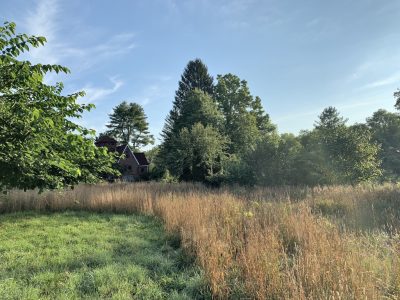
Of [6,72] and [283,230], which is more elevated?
[6,72]

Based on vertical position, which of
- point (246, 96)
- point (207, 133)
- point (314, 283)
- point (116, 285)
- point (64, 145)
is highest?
point (246, 96)

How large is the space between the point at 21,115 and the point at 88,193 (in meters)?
8.27

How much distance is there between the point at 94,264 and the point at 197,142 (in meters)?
20.3

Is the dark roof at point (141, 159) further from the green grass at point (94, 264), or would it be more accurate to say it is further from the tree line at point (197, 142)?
the green grass at point (94, 264)

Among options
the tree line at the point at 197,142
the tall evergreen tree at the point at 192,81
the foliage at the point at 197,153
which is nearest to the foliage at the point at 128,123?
the tree line at the point at 197,142

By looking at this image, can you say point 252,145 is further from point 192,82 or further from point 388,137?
point 388,137

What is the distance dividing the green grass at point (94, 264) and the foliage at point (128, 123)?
43779 mm

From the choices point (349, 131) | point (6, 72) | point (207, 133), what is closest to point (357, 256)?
point (6, 72)

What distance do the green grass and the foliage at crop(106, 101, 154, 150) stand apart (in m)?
43.8

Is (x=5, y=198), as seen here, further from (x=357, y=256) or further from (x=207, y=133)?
(x=207, y=133)

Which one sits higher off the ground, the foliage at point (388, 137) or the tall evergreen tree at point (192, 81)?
the tall evergreen tree at point (192, 81)

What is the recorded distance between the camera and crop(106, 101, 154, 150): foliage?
5022 cm

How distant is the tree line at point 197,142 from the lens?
14.5 feet

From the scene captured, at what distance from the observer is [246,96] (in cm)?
3488
